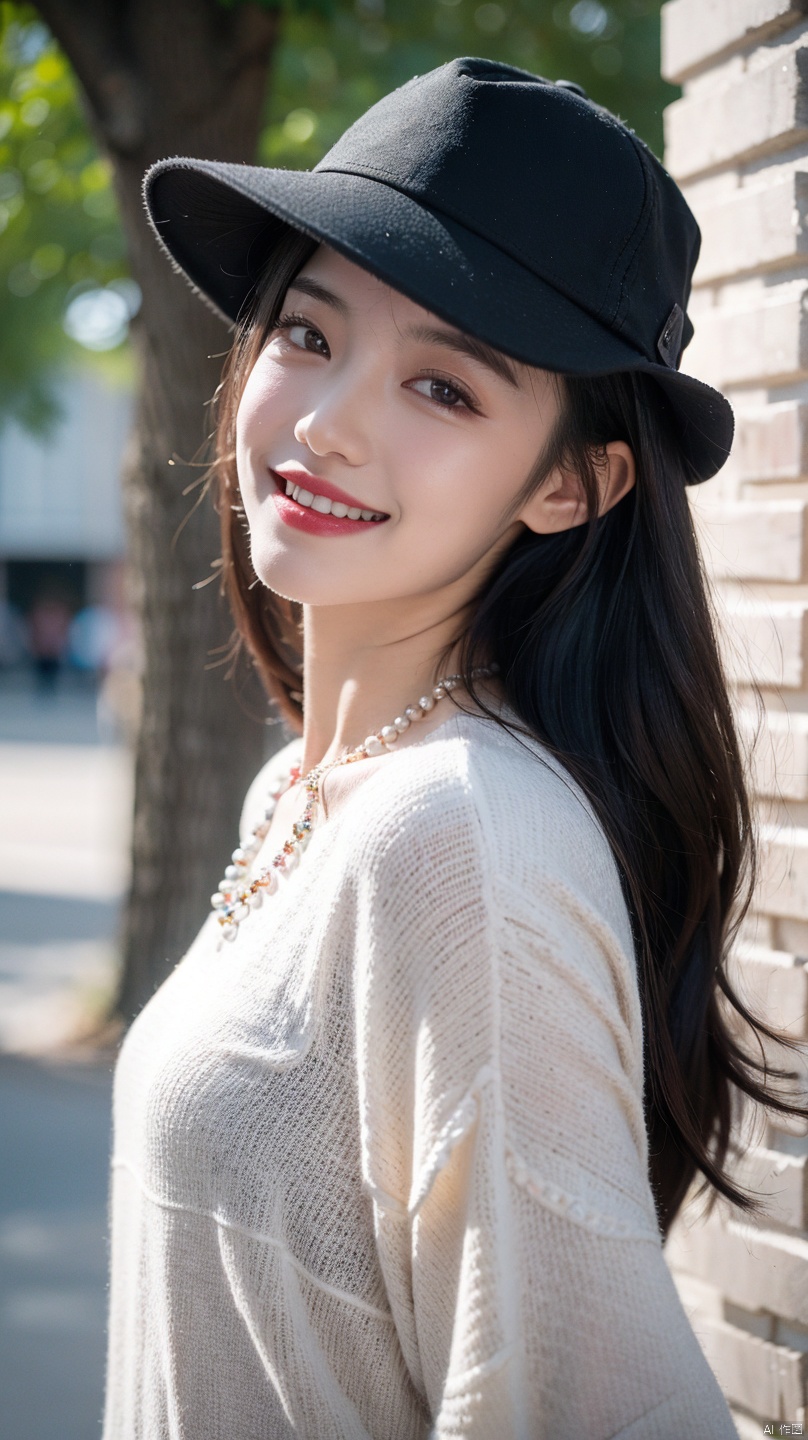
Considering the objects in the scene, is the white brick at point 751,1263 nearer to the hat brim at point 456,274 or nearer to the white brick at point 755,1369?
the white brick at point 755,1369

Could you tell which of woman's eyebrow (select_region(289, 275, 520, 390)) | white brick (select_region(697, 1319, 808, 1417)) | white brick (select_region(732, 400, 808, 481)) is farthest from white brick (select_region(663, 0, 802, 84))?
white brick (select_region(697, 1319, 808, 1417))

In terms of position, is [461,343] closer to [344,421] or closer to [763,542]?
[344,421]

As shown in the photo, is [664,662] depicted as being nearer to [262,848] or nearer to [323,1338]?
[262,848]

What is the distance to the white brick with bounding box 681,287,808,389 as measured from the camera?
1.75 meters

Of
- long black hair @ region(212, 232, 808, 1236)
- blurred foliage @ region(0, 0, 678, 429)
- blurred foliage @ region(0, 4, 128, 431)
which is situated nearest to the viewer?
long black hair @ region(212, 232, 808, 1236)

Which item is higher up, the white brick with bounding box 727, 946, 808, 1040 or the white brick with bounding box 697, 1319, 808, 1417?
the white brick with bounding box 727, 946, 808, 1040

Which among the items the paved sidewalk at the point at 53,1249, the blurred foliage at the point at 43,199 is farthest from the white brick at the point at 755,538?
the blurred foliage at the point at 43,199

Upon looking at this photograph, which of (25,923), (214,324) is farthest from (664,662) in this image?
(25,923)

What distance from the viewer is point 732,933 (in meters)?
1.84

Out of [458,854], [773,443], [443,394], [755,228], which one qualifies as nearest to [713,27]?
[755,228]

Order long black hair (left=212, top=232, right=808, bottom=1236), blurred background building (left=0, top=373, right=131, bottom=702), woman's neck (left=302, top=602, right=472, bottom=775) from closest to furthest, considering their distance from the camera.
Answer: long black hair (left=212, top=232, right=808, bottom=1236), woman's neck (left=302, top=602, right=472, bottom=775), blurred background building (left=0, top=373, right=131, bottom=702)

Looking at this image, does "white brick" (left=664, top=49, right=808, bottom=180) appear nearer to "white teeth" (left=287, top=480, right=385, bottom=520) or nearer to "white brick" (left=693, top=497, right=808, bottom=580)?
"white brick" (left=693, top=497, right=808, bottom=580)

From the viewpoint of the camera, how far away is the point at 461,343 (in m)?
1.44

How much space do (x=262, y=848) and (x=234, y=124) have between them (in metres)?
3.54
